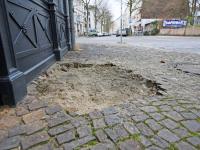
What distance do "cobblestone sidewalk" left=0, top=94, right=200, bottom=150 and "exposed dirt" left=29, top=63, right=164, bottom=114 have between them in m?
0.27

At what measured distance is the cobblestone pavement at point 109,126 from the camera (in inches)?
70.3

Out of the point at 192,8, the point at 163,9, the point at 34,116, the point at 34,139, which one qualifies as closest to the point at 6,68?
the point at 34,116

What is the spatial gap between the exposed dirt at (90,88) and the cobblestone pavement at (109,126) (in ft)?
0.73

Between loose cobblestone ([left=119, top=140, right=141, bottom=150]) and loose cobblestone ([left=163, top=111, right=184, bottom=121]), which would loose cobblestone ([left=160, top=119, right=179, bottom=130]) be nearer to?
loose cobblestone ([left=163, top=111, right=184, bottom=121])

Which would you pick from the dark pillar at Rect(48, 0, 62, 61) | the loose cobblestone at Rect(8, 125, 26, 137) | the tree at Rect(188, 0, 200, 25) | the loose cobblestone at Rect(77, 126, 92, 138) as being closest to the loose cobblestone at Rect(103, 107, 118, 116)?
the loose cobblestone at Rect(77, 126, 92, 138)

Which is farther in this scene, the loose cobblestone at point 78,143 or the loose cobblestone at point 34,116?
the loose cobblestone at point 34,116

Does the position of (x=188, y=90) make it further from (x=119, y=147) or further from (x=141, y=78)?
(x=119, y=147)

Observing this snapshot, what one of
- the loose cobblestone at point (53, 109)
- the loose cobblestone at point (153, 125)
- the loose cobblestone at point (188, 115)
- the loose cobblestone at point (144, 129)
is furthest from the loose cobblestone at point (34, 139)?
the loose cobblestone at point (188, 115)

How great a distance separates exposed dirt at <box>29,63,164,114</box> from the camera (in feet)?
9.07

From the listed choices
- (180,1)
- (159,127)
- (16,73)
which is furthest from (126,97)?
(180,1)

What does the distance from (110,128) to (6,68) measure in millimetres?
1553

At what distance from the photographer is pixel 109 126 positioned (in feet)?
6.78

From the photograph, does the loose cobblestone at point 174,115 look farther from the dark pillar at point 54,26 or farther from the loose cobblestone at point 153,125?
the dark pillar at point 54,26

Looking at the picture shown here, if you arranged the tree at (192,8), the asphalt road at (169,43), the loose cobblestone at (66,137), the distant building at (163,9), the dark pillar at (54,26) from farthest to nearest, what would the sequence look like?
the distant building at (163,9) < the tree at (192,8) < the asphalt road at (169,43) < the dark pillar at (54,26) < the loose cobblestone at (66,137)
